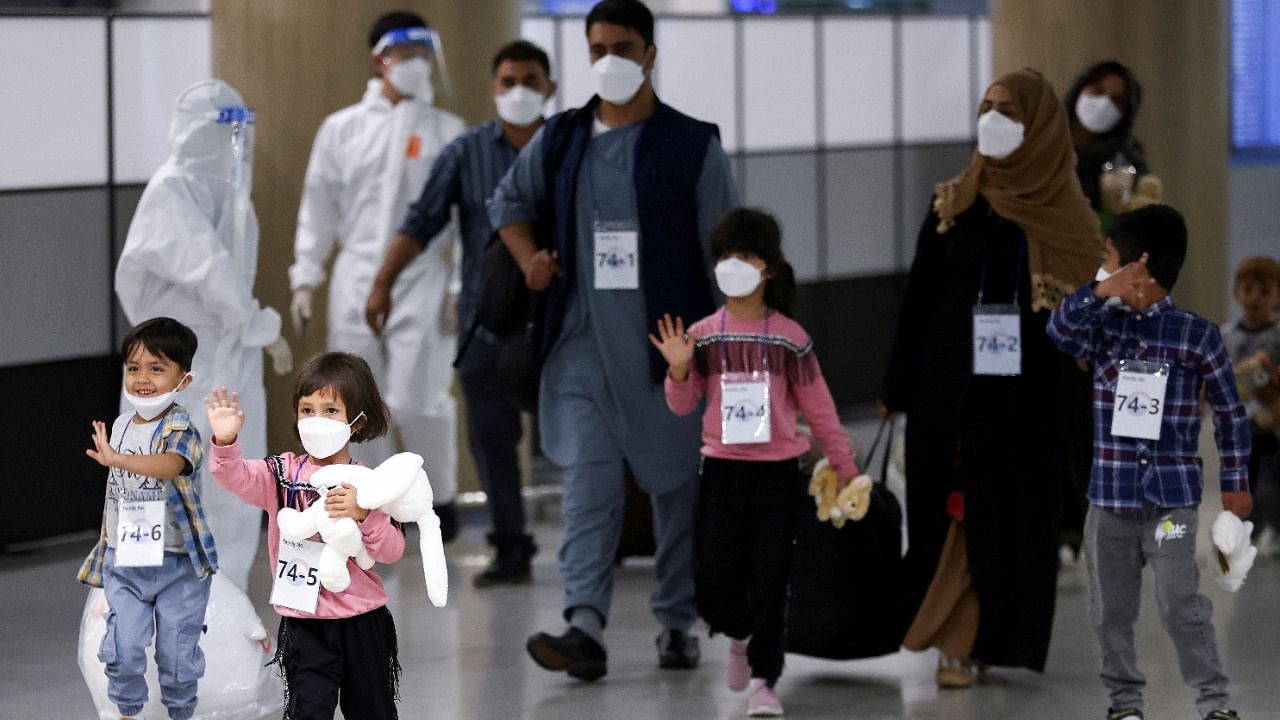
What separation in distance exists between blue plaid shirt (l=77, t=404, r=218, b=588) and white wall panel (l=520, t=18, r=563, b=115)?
6175mm

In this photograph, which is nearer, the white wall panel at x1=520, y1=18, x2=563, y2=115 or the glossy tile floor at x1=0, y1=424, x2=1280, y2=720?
the glossy tile floor at x1=0, y1=424, x2=1280, y2=720

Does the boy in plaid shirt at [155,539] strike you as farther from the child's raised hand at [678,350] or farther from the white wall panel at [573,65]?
the white wall panel at [573,65]

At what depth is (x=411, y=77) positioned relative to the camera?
27.3 feet

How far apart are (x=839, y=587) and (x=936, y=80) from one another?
8136 mm

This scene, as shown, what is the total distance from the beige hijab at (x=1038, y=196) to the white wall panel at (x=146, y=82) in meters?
4.22

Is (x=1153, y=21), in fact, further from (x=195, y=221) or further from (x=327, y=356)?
(x=327, y=356)

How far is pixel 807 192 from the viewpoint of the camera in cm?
1281

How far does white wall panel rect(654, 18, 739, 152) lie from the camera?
11633 millimetres

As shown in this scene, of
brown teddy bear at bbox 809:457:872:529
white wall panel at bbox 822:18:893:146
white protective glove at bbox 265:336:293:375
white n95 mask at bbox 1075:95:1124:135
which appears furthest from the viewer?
white wall panel at bbox 822:18:893:146

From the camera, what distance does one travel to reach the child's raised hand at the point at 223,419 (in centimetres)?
418

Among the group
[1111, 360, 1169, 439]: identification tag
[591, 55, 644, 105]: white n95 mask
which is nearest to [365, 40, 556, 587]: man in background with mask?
[591, 55, 644, 105]: white n95 mask

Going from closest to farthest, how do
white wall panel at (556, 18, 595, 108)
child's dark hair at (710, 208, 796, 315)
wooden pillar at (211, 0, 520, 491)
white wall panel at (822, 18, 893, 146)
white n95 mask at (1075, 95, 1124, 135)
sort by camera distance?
child's dark hair at (710, 208, 796, 315) → white n95 mask at (1075, 95, 1124, 135) → wooden pillar at (211, 0, 520, 491) → white wall panel at (556, 18, 595, 108) → white wall panel at (822, 18, 893, 146)

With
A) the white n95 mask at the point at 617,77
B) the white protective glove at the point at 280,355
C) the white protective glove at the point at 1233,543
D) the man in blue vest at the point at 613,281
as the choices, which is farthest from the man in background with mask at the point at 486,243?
the white protective glove at the point at 1233,543

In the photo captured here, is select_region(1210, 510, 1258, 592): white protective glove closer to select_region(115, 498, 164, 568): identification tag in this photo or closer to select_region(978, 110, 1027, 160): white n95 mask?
select_region(978, 110, 1027, 160): white n95 mask
